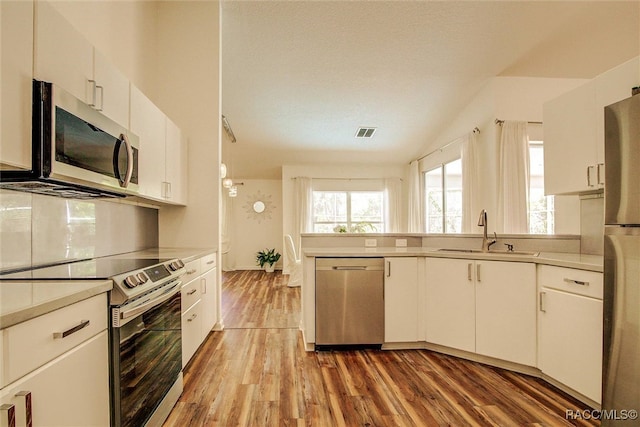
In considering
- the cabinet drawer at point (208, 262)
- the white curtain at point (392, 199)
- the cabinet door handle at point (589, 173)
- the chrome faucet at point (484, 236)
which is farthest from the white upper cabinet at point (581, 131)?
the white curtain at point (392, 199)

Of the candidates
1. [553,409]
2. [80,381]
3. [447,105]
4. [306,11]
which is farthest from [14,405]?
[447,105]

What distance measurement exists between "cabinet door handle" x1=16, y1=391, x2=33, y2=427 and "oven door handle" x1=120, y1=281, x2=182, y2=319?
447 mm

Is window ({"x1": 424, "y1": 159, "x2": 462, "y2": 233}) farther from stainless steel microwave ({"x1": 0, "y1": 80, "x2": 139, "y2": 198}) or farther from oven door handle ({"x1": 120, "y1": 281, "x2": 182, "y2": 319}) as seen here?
stainless steel microwave ({"x1": 0, "y1": 80, "x2": 139, "y2": 198})

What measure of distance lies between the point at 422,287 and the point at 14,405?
2530mm

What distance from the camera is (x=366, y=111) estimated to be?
507 centimetres

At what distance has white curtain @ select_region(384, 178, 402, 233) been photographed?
714 cm

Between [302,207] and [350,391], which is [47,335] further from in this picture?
[302,207]

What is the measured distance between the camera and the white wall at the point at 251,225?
784cm

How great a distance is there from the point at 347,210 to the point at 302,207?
1096 mm

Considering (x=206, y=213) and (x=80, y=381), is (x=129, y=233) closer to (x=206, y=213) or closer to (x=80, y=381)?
(x=206, y=213)

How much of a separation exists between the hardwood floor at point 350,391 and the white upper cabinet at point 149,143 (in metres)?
1.42

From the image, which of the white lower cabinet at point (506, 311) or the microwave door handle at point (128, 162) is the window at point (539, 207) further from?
the microwave door handle at point (128, 162)

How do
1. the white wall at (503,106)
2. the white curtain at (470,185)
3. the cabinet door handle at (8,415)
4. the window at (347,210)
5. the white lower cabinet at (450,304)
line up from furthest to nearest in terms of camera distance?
the window at (347,210)
the white curtain at (470,185)
the white wall at (503,106)
the white lower cabinet at (450,304)
the cabinet door handle at (8,415)

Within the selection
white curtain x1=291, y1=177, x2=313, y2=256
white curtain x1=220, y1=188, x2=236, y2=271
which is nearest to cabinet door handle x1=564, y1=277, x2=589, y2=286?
white curtain x1=291, y1=177, x2=313, y2=256
